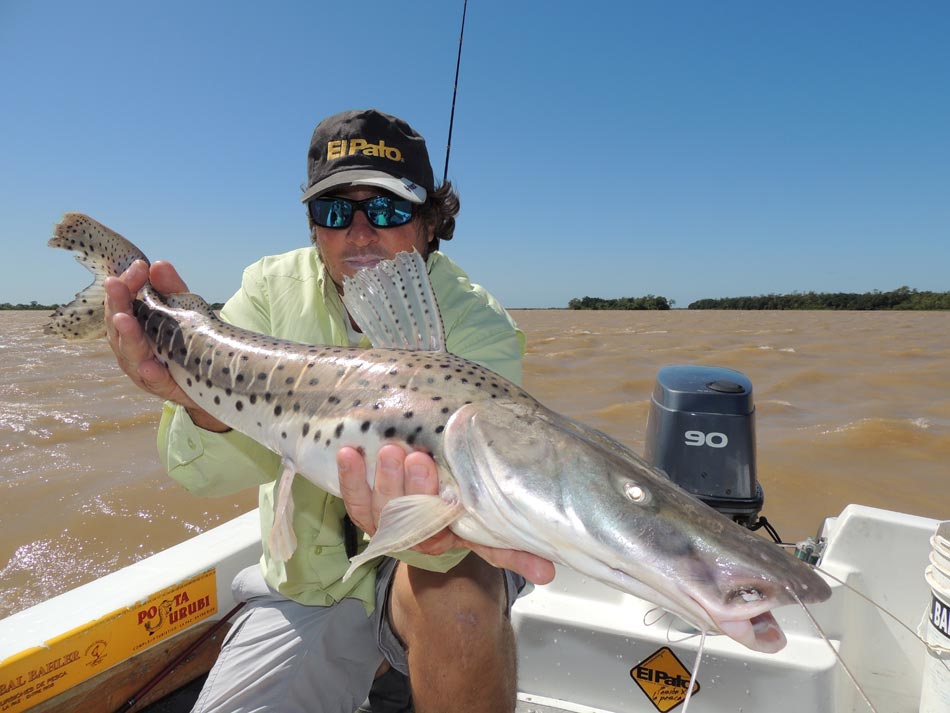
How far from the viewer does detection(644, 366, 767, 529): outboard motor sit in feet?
11.5

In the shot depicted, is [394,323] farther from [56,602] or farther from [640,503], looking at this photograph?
[56,602]

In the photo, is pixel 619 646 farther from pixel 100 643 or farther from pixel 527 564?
pixel 100 643

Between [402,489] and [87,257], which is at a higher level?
[87,257]

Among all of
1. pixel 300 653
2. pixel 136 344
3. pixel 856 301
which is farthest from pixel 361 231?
pixel 856 301

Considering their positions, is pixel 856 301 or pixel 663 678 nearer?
pixel 663 678

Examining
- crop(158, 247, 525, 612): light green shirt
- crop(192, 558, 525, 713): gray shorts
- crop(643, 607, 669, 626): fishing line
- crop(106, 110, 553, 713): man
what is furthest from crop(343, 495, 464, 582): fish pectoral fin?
crop(643, 607, 669, 626): fishing line

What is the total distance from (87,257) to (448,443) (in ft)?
8.11

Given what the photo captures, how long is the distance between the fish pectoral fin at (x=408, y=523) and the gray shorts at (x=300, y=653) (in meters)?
1.42

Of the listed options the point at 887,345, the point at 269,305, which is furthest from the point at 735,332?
the point at 269,305

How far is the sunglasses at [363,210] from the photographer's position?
133 inches

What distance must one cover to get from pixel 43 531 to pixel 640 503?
563 centimetres

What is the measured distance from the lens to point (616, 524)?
5.39 ft

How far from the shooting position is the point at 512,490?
5.96ft

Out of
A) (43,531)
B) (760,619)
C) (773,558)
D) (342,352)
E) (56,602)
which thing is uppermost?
(342,352)
